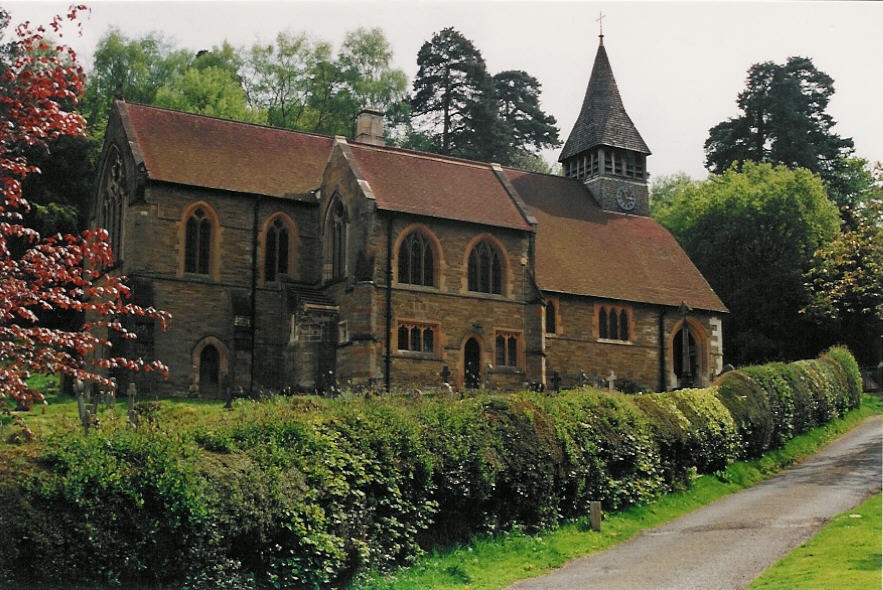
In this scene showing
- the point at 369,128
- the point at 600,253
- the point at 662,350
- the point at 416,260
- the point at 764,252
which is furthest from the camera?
the point at 764,252

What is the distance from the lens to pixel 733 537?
19812mm

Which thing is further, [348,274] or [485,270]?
[485,270]

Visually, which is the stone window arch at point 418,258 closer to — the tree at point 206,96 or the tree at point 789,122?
the tree at point 206,96

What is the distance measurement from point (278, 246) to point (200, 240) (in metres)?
3.07

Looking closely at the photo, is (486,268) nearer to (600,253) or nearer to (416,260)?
(416,260)

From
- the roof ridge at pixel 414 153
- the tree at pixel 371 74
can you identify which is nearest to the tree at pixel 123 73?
the tree at pixel 371 74

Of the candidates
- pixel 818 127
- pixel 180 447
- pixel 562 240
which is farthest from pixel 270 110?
pixel 180 447

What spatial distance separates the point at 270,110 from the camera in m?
69.1

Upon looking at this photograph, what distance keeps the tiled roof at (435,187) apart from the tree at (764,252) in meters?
16.6

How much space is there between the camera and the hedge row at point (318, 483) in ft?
45.0

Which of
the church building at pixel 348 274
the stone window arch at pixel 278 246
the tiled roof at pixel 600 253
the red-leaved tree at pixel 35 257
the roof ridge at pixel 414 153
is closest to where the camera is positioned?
the red-leaved tree at pixel 35 257

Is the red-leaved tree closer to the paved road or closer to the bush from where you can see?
the paved road

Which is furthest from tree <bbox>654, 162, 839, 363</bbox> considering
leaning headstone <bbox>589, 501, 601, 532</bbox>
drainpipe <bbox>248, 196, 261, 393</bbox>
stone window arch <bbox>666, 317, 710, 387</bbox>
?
leaning headstone <bbox>589, 501, 601, 532</bbox>

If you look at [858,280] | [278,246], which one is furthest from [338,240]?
[858,280]
